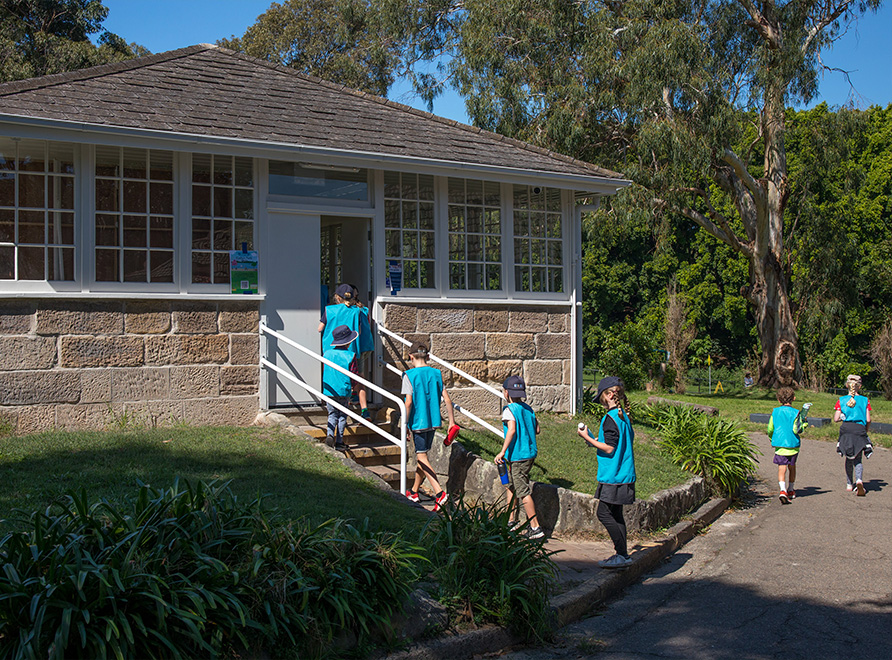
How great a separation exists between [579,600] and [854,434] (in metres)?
6.44

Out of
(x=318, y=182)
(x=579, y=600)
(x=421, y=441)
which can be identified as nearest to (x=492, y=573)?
(x=579, y=600)

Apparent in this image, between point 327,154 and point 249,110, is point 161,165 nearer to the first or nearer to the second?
point 249,110

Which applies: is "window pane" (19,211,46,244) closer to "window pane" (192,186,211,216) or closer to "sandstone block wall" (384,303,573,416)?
"window pane" (192,186,211,216)

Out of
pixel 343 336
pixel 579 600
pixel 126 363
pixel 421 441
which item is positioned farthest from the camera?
pixel 343 336

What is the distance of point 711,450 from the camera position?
1068 centimetres

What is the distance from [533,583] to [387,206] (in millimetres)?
6451

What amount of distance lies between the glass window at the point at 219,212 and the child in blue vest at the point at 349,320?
125cm

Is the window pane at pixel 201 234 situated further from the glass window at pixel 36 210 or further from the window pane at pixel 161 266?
the glass window at pixel 36 210

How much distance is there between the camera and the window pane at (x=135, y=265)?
9.41 m

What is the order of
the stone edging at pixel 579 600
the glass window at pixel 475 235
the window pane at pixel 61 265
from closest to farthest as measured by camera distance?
the stone edging at pixel 579 600 → the window pane at pixel 61 265 → the glass window at pixel 475 235

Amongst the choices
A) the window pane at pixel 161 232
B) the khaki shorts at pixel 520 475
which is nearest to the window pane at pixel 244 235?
the window pane at pixel 161 232

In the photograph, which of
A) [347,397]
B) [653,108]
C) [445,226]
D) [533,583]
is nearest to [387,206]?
[445,226]

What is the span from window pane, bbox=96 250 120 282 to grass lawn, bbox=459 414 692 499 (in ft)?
14.3

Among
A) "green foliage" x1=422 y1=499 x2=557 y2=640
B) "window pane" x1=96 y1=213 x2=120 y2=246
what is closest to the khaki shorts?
"green foliage" x1=422 y1=499 x2=557 y2=640
